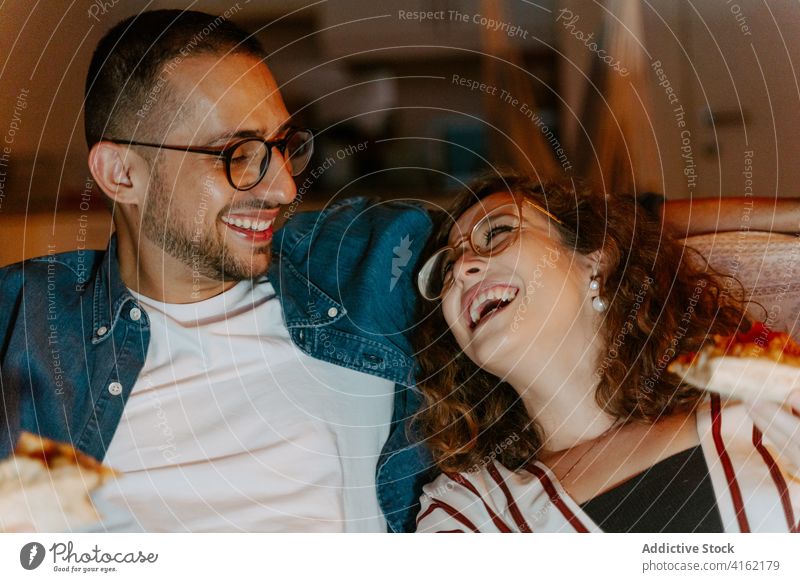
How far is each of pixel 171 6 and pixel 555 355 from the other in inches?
16.9

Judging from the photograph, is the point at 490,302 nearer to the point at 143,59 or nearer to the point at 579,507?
the point at 579,507

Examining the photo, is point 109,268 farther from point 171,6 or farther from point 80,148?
point 171,6

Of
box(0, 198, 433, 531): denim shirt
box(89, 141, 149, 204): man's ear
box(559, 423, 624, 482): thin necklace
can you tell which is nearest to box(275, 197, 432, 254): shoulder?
box(0, 198, 433, 531): denim shirt

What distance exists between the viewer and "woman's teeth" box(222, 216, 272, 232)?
0.63 metres

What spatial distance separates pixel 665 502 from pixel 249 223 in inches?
16.2

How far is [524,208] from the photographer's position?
0.64 metres

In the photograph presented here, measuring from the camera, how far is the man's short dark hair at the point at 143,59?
609 mm

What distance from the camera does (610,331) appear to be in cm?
65

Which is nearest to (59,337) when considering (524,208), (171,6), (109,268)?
(109,268)

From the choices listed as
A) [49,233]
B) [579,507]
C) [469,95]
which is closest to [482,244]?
[469,95]

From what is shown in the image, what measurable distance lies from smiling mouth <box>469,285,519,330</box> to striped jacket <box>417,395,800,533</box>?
129 millimetres

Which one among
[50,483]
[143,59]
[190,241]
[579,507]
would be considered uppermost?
[143,59]
